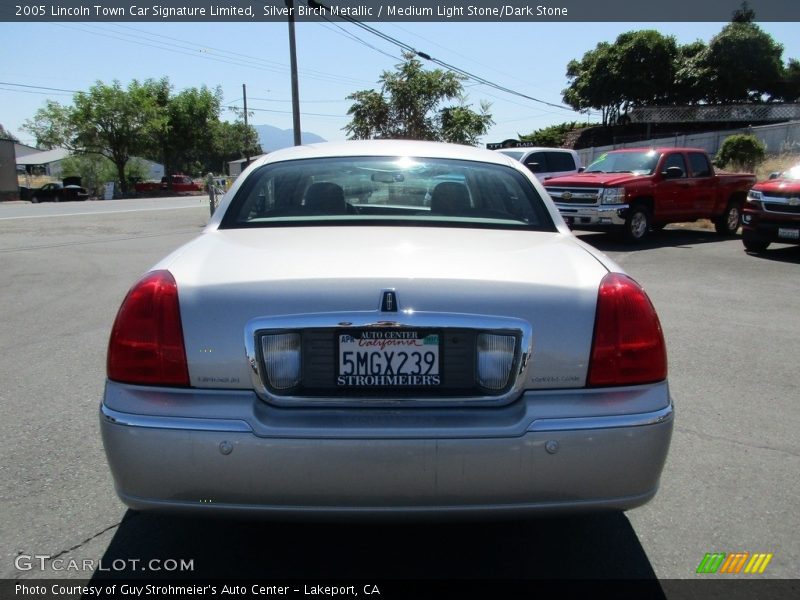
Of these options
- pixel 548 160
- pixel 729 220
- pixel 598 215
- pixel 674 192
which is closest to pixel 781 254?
A: pixel 674 192

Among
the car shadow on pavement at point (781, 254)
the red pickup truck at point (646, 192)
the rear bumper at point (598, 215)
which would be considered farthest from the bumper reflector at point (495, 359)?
the red pickup truck at point (646, 192)

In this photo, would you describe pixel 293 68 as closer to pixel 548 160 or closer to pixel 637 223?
pixel 548 160

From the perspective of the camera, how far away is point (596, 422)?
2.24 m

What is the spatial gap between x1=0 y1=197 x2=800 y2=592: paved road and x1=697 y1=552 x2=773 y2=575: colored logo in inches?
1.5

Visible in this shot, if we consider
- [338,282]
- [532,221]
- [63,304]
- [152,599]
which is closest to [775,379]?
[532,221]

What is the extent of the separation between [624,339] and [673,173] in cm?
1260

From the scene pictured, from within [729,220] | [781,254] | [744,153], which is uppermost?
[744,153]

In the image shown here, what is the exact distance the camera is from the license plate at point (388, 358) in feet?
7.37

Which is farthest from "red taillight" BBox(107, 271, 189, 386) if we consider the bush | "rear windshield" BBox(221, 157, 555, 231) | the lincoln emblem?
the bush

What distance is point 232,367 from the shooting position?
2.24 metres

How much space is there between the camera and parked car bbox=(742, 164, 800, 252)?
11398 millimetres

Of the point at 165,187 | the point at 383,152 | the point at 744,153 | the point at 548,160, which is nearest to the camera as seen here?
the point at 383,152

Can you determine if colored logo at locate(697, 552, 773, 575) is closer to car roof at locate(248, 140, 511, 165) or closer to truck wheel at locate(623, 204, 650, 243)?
car roof at locate(248, 140, 511, 165)

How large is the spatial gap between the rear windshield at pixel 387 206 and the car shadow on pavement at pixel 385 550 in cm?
133
